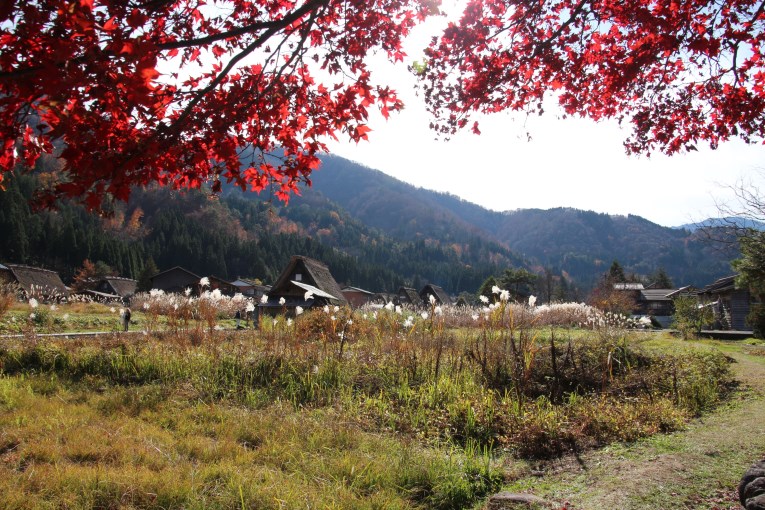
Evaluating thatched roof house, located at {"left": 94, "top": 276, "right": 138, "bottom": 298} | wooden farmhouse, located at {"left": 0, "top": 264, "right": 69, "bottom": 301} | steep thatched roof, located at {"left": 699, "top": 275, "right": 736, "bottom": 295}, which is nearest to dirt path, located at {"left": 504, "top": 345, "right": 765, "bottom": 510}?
steep thatched roof, located at {"left": 699, "top": 275, "right": 736, "bottom": 295}

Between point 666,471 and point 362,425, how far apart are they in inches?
98.5

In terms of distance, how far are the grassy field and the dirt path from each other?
0.02m

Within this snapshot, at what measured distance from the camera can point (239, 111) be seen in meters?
3.75

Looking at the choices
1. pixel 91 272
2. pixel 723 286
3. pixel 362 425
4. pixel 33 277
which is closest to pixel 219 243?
pixel 91 272

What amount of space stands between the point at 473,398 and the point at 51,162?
319 feet

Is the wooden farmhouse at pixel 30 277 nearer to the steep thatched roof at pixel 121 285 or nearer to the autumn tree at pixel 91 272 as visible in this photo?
the autumn tree at pixel 91 272

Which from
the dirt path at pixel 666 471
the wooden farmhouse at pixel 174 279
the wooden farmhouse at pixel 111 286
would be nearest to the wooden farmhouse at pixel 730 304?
the dirt path at pixel 666 471

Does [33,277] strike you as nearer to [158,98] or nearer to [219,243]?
[219,243]

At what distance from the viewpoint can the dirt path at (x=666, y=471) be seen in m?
2.63

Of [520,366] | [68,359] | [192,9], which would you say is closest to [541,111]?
[520,366]

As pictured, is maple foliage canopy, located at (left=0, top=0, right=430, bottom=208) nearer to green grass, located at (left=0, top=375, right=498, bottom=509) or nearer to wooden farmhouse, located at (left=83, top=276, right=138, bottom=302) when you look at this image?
green grass, located at (left=0, top=375, right=498, bottom=509)

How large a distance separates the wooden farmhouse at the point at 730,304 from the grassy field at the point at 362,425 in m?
23.5

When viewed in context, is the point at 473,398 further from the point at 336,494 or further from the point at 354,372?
the point at 336,494

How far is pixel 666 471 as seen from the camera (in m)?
2.99
